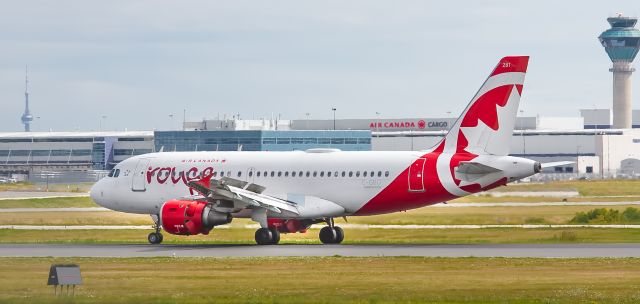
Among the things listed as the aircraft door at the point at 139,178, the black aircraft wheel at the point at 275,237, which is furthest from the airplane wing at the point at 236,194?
the aircraft door at the point at 139,178

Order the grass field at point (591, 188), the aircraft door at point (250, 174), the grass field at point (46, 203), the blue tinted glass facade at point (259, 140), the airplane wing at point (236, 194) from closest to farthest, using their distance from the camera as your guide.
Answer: the airplane wing at point (236, 194), the aircraft door at point (250, 174), the grass field at point (46, 203), the grass field at point (591, 188), the blue tinted glass facade at point (259, 140)

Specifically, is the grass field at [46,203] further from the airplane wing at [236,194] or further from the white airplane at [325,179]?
the airplane wing at [236,194]

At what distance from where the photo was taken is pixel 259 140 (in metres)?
182

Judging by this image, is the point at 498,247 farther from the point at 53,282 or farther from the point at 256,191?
the point at 53,282

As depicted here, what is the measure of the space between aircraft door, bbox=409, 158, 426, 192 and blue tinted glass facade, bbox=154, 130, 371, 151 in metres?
127

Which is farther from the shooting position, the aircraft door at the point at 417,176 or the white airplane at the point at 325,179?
the aircraft door at the point at 417,176

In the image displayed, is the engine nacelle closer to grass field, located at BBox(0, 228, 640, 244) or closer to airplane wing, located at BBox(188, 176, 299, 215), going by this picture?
airplane wing, located at BBox(188, 176, 299, 215)

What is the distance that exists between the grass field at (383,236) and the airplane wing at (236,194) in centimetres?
267

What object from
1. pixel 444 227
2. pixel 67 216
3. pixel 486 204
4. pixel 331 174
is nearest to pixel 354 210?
pixel 331 174

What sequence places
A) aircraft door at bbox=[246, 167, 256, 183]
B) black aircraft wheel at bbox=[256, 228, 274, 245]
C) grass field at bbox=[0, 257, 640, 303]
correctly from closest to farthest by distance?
grass field at bbox=[0, 257, 640, 303] → black aircraft wheel at bbox=[256, 228, 274, 245] → aircraft door at bbox=[246, 167, 256, 183]

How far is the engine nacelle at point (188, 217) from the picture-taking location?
5469 cm

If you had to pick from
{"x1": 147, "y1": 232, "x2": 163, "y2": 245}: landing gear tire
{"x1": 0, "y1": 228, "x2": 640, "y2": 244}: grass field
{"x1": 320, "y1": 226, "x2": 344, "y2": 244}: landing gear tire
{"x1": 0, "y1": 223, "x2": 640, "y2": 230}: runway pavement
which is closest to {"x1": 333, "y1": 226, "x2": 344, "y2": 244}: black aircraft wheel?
{"x1": 320, "y1": 226, "x2": 344, "y2": 244}: landing gear tire

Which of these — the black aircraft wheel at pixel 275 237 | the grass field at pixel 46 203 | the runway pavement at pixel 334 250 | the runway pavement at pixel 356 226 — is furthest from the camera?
the grass field at pixel 46 203

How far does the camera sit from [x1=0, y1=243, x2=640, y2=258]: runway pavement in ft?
156
